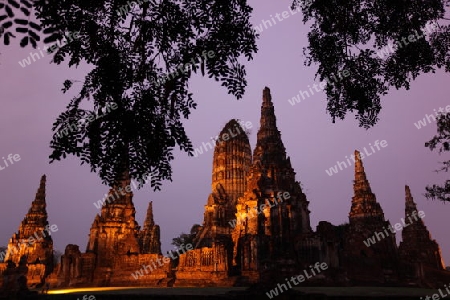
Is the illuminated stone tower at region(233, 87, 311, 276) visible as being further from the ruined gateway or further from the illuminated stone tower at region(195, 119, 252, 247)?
the illuminated stone tower at region(195, 119, 252, 247)

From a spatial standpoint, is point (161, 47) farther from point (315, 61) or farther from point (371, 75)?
point (371, 75)

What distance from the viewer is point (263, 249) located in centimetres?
2164

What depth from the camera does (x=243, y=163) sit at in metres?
43.7

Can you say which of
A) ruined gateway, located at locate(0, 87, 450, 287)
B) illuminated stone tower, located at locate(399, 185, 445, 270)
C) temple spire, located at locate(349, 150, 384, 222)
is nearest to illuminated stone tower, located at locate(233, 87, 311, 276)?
ruined gateway, located at locate(0, 87, 450, 287)

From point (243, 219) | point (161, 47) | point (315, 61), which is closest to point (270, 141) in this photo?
point (243, 219)

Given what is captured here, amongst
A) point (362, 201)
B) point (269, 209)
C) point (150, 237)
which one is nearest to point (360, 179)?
point (362, 201)

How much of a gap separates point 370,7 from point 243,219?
67.3ft

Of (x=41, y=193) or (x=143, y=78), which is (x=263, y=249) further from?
(x=41, y=193)

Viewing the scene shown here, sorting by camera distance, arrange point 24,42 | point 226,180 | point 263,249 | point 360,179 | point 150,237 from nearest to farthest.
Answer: point 24,42, point 263,249, point 360,179, point 150,237, point 226,180

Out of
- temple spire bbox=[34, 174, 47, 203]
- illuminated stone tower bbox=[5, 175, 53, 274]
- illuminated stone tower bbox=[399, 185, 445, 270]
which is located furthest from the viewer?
temple spire bbox=[34, 174, 47, 203]

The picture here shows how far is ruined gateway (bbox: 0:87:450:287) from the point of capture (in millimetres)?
21766

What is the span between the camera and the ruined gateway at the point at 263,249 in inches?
857

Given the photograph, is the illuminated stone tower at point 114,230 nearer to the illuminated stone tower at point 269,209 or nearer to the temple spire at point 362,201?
the illuminated stone tower at point 269,209

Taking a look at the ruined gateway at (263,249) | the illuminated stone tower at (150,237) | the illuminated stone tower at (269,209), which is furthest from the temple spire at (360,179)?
the illuminated stone tower at (150,237)
